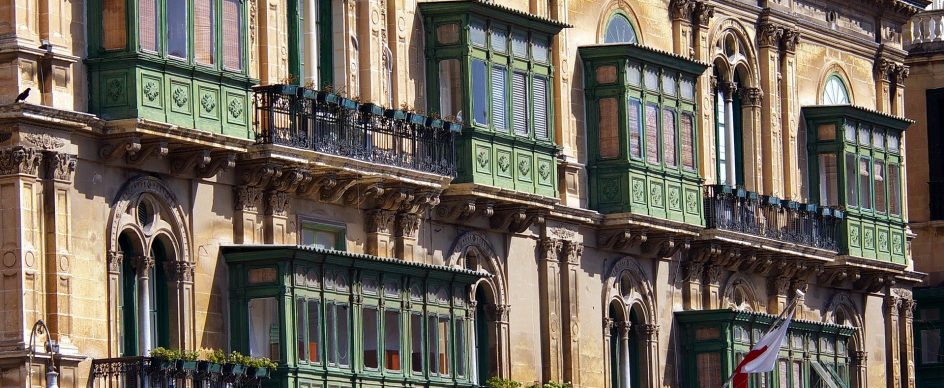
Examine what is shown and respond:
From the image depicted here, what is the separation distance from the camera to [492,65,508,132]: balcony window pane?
60.8 metres

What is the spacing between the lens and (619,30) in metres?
68.0

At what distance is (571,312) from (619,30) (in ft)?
23.1

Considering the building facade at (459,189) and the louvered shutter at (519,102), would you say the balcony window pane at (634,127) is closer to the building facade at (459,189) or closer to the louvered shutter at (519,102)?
the building facade at (459,189)

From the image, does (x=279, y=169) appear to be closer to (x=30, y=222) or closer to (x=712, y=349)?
(x=30, y=222)

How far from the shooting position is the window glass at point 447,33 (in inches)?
2378

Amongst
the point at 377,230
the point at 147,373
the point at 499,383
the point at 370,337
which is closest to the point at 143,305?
the point at 147,373

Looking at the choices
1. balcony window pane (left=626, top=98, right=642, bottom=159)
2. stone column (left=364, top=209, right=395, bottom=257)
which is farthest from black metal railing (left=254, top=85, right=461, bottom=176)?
balcony window pane (left=626, top=98, right=642, bottom=159)

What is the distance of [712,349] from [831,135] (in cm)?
913

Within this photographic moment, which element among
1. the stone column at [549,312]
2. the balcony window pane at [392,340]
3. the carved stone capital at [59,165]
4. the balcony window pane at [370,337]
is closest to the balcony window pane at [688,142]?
the stone column at [549,312]

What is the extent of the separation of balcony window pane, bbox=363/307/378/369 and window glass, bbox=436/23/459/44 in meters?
6.84

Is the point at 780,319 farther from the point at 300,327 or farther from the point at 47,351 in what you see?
the point at 47,351

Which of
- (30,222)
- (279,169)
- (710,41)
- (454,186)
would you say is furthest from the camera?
(710,41)

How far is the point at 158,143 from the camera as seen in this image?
5053 cm

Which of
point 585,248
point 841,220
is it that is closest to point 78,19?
point 585,248
